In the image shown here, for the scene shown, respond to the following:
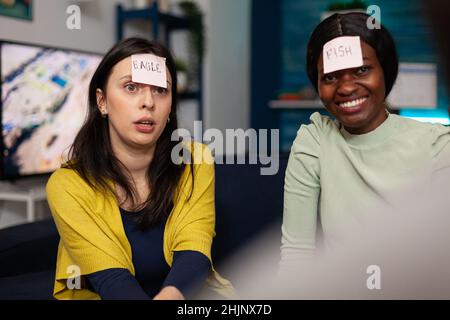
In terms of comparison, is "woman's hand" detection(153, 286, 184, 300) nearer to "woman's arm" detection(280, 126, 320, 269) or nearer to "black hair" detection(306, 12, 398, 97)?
"woman's arm" detection(280, 126, 320, 269)

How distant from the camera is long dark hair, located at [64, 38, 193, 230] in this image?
113 centimetres

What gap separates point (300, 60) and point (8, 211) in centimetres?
253

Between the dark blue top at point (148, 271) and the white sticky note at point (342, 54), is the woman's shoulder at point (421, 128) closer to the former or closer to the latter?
the white sticky note at point (342, 54)

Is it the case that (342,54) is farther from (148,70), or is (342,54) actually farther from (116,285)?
(116,285)

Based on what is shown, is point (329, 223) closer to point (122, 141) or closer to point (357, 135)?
point (357, 135)

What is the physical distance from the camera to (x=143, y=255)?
3.66 feet

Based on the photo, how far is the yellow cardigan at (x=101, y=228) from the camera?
1035 millimetres

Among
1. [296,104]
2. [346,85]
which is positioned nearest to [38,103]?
[346,85]

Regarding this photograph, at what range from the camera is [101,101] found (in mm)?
1195

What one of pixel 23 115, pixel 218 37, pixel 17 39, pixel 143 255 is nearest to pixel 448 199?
pixel 143 255

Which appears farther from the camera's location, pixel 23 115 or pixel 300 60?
pixel 300 60

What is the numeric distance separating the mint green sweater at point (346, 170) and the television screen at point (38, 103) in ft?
3.59

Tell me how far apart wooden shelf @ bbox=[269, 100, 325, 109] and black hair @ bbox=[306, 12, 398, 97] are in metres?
2.33

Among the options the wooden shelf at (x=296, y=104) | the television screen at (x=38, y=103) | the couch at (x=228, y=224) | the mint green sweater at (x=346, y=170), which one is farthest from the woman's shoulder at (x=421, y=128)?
the wooden shelf at (x=296, y=104)
